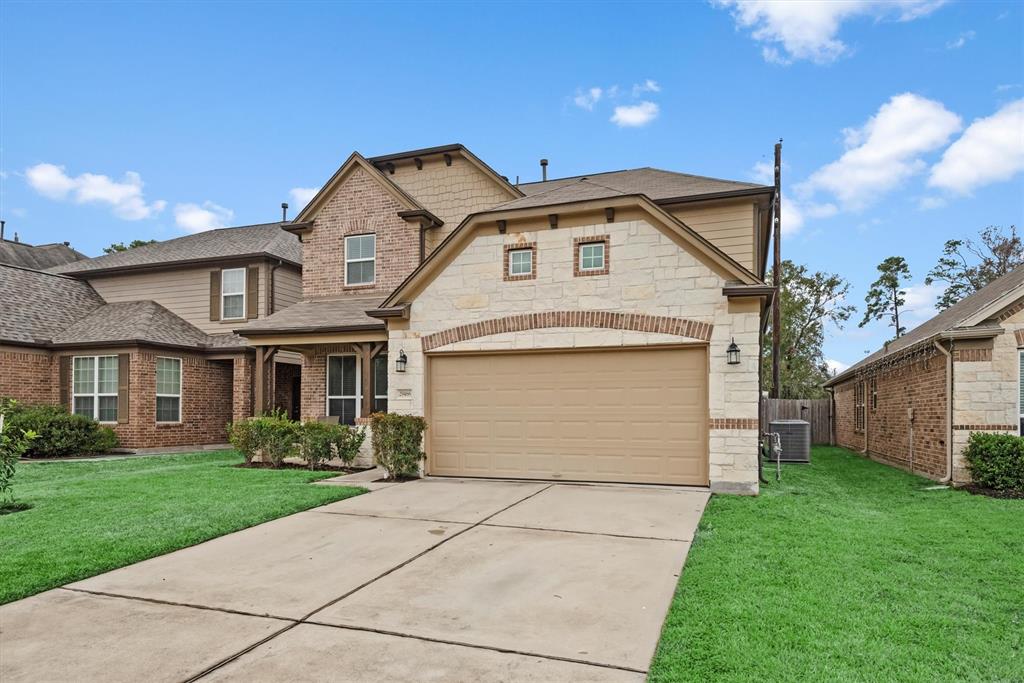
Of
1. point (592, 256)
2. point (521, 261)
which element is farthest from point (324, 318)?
point (592, 256)

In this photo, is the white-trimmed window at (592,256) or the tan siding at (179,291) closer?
the white-trimmed window at (592,256)

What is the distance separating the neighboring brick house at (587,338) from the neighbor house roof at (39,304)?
32.0ft

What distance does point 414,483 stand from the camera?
1066 centimetres

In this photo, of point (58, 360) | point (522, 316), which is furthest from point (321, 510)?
point (58, 360)

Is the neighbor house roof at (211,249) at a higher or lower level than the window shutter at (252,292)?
higher

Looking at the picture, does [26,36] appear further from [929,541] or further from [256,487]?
[929,541]

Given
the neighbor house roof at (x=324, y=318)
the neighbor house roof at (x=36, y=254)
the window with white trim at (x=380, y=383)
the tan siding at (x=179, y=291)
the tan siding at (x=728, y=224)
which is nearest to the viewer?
the tan siding at (x=728, y=224)

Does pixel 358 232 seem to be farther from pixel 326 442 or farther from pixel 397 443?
pixel 397 443

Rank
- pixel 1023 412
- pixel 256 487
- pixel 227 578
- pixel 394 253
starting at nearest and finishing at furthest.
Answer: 1. pixel 227 578
2. pixel 256 487
3. pixel 1023 412
4. pixel 394 253

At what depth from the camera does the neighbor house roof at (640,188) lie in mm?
11305

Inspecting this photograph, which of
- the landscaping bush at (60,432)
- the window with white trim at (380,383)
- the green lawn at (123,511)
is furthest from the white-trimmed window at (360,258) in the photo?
the landscaping bush at (60,432)

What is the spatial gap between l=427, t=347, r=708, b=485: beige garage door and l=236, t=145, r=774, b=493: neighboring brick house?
21 mm

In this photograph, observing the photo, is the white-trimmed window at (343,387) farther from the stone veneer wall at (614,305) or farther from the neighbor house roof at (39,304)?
the neighbor house roof at (39,304)

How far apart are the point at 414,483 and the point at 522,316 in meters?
3.46
